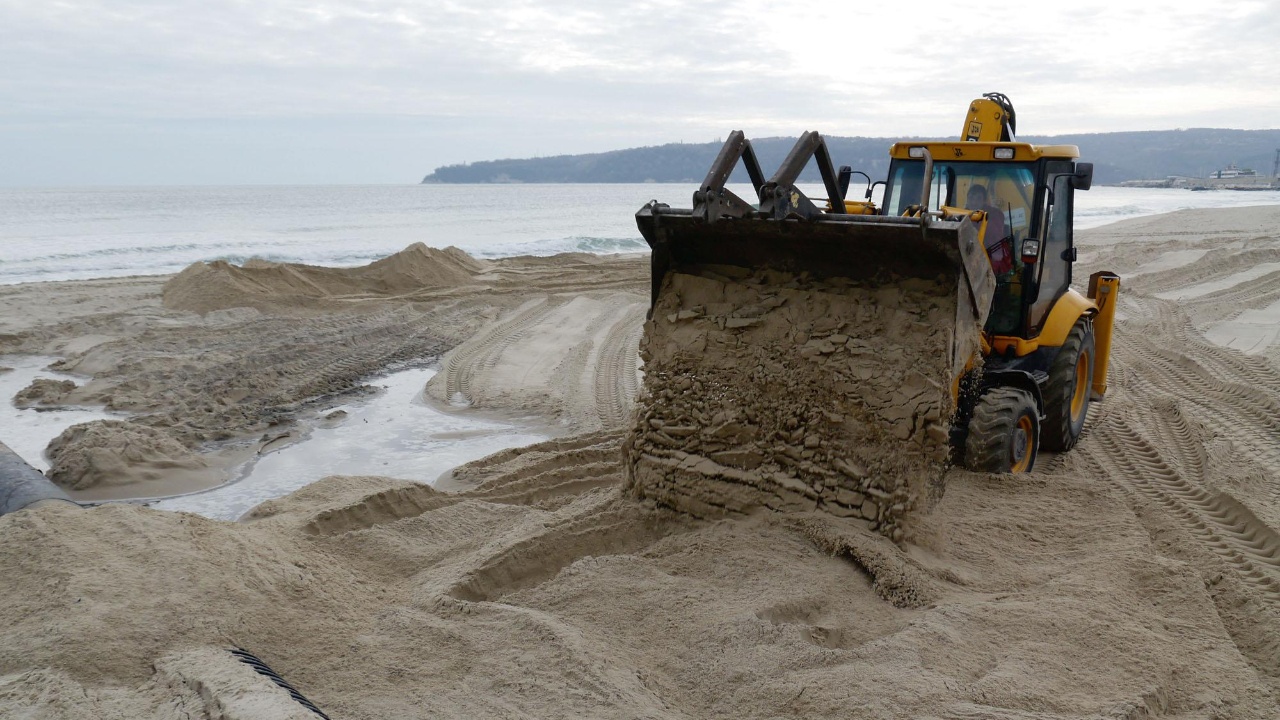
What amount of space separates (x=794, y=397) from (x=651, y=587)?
122cm

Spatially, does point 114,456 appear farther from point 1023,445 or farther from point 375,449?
point 1023,445

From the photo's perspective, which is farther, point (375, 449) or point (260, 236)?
point (260, 236)

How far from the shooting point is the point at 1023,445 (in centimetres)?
571

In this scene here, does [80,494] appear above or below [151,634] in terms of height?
below

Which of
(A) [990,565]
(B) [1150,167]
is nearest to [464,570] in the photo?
(A) [990,565]

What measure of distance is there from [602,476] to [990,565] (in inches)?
106

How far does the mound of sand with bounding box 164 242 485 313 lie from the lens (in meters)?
14.3

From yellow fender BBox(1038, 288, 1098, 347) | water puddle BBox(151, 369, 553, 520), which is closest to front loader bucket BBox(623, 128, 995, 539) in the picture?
yellow fender BBox(1038, 288, 1098, 347)

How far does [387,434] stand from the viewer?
7914mm

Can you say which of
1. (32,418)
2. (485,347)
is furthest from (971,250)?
(32,418)

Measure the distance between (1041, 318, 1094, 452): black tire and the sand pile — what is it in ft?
7.49

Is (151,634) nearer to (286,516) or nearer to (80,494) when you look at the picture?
(286,516)

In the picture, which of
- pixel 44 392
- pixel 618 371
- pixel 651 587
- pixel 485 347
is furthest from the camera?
pixel 485 347

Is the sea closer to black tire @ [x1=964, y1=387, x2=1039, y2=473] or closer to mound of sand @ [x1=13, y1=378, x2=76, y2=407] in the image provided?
mound of sand @ [x1=13, y1=378, x2=76, y2=407]
